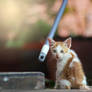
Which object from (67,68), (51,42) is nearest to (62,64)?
(67,68)

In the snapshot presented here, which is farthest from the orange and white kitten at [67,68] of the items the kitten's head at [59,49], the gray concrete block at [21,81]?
the gray concrete block at [21,81]

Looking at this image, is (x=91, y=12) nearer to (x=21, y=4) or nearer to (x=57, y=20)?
(x=57, y=20)

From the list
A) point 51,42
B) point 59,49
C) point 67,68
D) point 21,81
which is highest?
point 51,42

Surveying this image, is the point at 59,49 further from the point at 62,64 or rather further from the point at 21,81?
the point at 21,81

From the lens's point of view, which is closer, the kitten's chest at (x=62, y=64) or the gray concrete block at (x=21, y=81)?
the gray concrete block at (x=21, y=81)

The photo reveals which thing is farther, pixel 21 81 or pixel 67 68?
pixel 67 68

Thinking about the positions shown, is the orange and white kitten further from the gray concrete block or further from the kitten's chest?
the gray concrete block

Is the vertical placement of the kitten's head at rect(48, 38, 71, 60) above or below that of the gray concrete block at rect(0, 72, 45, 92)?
above

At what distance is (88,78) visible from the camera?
5.54 meters

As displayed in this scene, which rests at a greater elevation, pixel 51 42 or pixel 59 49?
pixel 51 42

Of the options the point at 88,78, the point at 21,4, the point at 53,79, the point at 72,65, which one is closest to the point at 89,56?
the point at 88,78

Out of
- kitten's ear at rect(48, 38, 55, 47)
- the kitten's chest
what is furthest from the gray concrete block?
kitten's ear at rect(48, 38, 55, 47)

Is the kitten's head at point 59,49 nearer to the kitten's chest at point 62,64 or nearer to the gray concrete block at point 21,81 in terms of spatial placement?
the kitten's chest at point 62,64

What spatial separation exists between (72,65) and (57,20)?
1030 millimetres
